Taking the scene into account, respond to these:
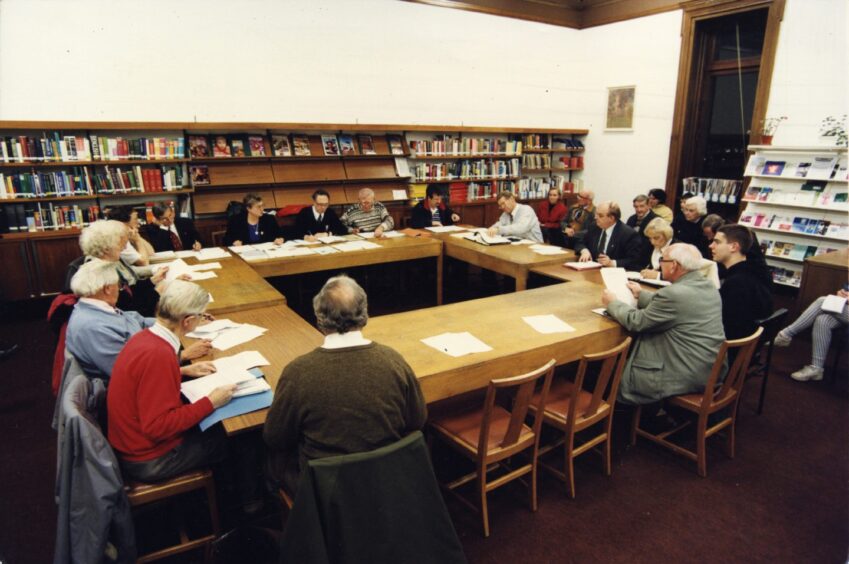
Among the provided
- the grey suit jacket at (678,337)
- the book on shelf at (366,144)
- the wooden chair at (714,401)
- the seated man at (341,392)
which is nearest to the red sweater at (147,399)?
the seated man at (341,392)

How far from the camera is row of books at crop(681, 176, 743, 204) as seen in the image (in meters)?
7.05

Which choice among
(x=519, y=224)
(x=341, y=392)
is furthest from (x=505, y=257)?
(x=341, y=392)

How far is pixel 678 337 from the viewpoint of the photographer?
2.80 meters

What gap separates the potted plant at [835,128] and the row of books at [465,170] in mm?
4077

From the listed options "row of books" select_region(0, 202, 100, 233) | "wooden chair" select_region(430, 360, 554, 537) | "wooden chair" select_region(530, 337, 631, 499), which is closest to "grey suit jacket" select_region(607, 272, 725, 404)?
"wooden chair" select_region(530, 337, 631, 499)

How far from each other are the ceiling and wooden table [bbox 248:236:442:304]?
4.22 meters

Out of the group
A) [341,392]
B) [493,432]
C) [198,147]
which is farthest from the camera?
[198,147]

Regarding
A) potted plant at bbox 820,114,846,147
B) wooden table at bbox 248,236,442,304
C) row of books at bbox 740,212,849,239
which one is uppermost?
potted plant at bbox 820,114,846,147

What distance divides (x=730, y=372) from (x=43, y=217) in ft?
20.7

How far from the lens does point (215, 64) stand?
249 inches

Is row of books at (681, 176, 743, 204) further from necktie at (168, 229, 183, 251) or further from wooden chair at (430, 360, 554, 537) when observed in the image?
necktie at (168, 229, 183, 251)

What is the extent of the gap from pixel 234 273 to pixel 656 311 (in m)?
2.98

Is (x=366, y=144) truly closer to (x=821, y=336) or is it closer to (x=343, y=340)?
(x=821, y=336)

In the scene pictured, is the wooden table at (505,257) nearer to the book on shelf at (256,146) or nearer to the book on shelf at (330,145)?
the book on shelf at (330,145)
